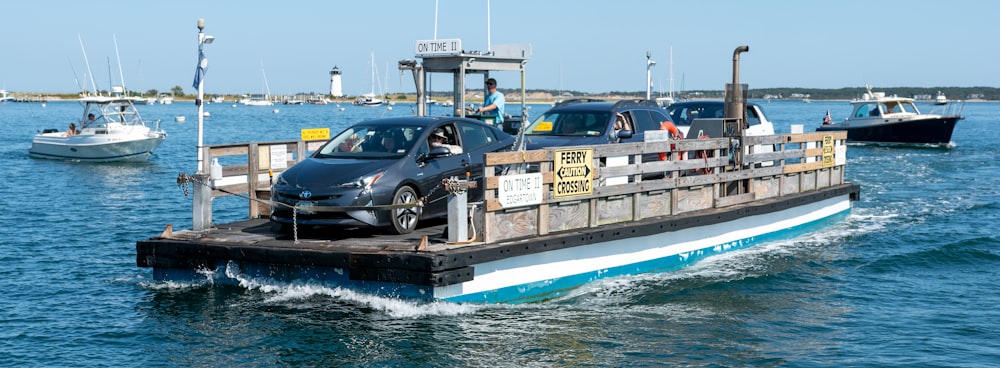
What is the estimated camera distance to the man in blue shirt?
19.7 meters

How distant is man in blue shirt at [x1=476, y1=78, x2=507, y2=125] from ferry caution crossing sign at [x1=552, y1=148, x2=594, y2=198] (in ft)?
20.6

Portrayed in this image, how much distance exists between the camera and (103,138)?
1757 inches

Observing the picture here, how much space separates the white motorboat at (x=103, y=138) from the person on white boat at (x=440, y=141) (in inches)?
1296

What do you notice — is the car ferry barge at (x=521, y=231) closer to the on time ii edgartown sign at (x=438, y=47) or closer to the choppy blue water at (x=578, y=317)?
the choppy blue water at (x=578, y=317)

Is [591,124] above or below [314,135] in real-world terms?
above

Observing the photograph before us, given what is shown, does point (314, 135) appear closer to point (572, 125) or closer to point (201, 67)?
point (201, 67)

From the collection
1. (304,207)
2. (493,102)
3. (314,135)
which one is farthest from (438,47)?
(304,207)

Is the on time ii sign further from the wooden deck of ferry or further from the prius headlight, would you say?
the prius headlight

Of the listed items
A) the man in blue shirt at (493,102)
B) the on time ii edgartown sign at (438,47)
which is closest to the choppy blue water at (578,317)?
the man in blue shirt at (493,102)

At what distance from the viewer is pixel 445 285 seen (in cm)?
1153

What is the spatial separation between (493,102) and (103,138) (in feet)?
97.9

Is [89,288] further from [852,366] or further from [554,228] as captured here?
[852,366]

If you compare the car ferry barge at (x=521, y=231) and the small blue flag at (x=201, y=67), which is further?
the small blue flag at (x=201, y=67)

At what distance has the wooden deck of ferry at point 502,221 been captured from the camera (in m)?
11.8
